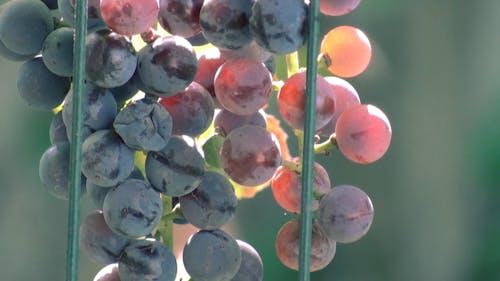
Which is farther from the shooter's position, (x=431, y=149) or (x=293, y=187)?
(x=431, y=149)

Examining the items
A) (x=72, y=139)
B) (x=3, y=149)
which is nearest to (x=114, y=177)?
(x=72, y=139)

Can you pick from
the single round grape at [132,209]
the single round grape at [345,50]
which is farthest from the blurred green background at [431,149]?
the single round grape at [132,209]

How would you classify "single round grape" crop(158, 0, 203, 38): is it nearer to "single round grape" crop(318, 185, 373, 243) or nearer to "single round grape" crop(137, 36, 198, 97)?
"single round grape" crop(137, 36, 198, 97)

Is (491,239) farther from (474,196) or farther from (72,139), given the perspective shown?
(72,139)

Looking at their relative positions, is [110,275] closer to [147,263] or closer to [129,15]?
[147,263]

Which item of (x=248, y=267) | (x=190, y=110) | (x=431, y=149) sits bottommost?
(x=431, y=149)

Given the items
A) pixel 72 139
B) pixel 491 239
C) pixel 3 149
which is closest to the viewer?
pixel 72 139

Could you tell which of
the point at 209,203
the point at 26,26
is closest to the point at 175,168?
the point at 209,203
